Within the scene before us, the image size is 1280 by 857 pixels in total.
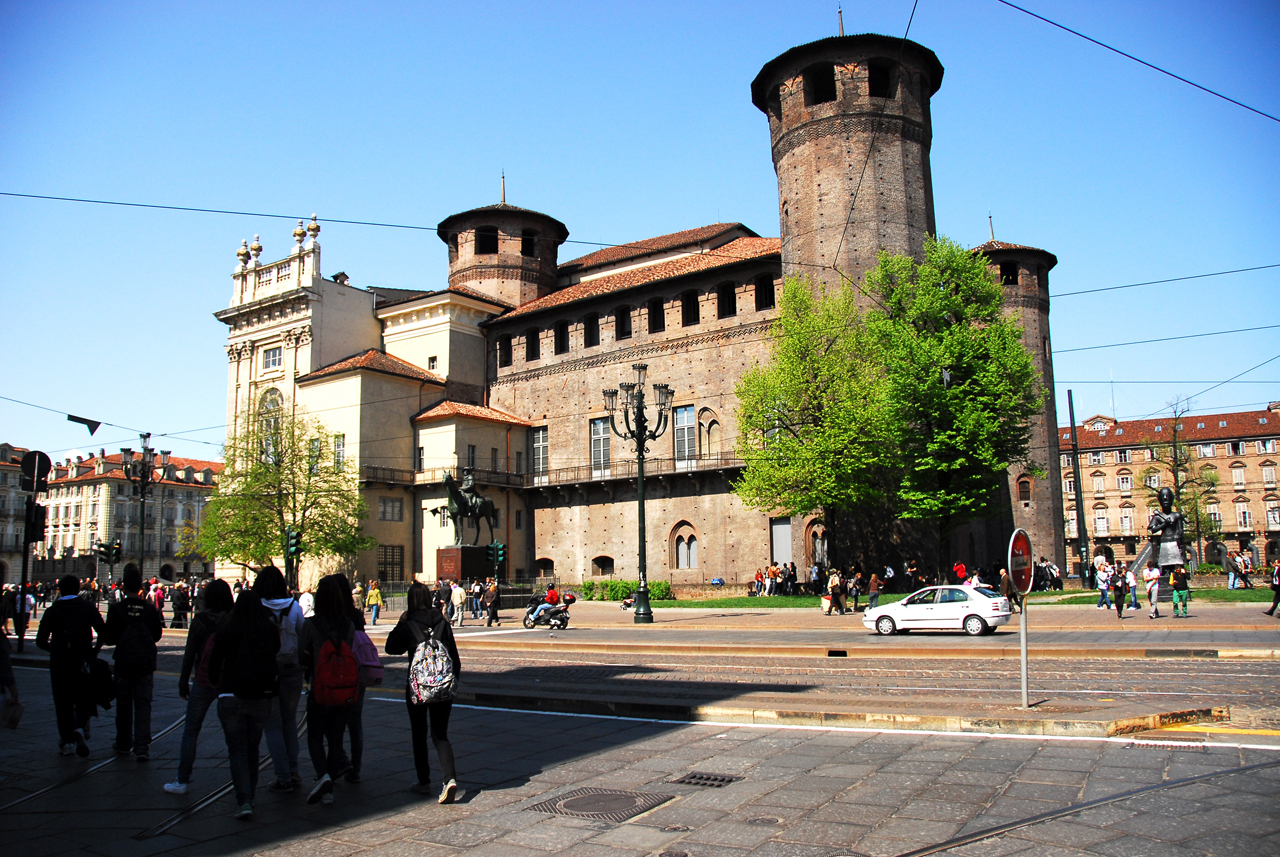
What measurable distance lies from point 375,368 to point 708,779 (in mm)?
38881

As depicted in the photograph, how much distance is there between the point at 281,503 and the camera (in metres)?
38.8

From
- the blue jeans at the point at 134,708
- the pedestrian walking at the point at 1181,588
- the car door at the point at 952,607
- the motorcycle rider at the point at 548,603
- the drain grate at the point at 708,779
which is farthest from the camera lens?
the motorcycle rider at the point at 548,603

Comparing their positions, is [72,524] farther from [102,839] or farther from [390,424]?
[102,839]

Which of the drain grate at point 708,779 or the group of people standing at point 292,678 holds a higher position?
the group of people standing at point 292,678

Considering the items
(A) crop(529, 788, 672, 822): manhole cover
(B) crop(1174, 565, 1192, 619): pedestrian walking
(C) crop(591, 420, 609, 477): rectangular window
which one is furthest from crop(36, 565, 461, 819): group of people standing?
(C) crop(591, 420, 609, 477): rectangular window

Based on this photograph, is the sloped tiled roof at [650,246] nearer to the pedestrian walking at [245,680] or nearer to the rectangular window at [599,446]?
the rectangular window at [599,446]

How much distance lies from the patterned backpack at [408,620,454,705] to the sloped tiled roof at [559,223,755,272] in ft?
136

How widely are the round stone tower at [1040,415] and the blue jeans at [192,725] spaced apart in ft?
144

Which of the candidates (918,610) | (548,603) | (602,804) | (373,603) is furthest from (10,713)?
(373,603)

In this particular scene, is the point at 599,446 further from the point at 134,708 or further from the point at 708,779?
the point at 708,779

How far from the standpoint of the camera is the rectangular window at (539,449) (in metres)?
45.3

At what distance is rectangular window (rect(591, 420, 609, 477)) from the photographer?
4245 cm

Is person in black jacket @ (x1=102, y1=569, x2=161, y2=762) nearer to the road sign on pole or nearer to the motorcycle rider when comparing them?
the road sign on pole

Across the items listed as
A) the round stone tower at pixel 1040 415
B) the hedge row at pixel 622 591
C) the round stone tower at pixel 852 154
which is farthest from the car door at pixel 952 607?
the round stone tower at pixel 1040 415
